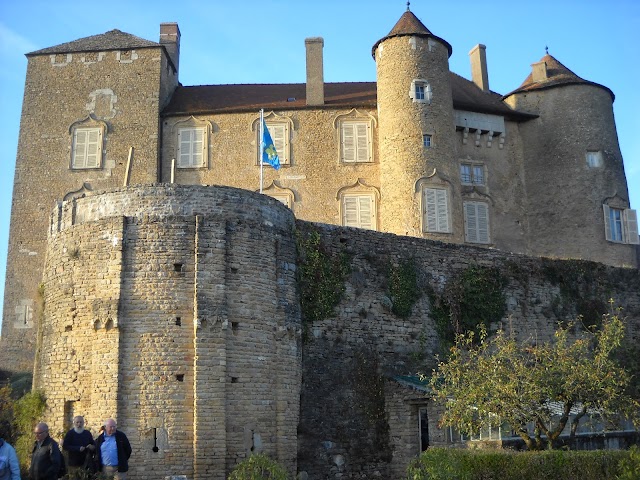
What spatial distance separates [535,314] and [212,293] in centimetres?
1114

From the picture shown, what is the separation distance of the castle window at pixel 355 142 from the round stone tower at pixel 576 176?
6.89m

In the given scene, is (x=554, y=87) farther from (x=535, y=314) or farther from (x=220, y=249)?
(x=220, y=249)

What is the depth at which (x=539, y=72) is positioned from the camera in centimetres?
3447

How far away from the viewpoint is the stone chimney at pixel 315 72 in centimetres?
3222

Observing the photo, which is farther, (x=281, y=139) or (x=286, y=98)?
(x=286, y=98)

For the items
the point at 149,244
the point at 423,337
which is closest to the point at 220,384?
the point at 149,244

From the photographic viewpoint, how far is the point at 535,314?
24.1 m

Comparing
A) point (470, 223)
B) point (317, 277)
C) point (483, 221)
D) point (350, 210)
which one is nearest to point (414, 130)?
point (350, 210)

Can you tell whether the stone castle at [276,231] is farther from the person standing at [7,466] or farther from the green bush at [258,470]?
the person standing at [7,466]

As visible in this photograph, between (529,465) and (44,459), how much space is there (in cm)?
826

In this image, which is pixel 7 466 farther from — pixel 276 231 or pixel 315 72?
pixel 315 72

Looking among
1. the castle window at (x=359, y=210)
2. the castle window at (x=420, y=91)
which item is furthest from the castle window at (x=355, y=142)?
the castle window at (x=420, y=91)

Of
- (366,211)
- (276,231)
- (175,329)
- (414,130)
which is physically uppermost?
(414,130)

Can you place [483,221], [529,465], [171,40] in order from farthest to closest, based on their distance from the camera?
[171,40], [483,221], [529,465]
